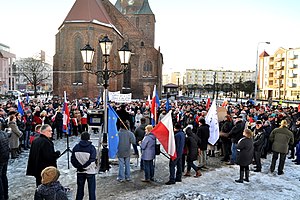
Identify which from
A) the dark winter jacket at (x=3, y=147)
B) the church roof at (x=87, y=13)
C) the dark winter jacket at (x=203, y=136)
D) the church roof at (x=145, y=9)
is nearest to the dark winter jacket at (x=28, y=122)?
the dark winter jacket at (x=3, y=147)

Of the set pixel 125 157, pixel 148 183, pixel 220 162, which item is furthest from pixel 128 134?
pixel 220 162

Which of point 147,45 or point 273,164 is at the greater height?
point 147,45

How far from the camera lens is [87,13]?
3922cm

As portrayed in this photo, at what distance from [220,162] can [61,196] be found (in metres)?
7.52

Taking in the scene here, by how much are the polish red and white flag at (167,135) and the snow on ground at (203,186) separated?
0.99 meters

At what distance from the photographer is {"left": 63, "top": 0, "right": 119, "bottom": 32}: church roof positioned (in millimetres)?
38625

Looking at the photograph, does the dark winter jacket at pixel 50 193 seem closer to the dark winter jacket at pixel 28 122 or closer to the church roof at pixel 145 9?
the dark winter jacket at pixel 28 122

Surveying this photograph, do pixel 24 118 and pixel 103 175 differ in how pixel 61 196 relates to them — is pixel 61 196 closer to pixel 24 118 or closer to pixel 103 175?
pixel 103 175

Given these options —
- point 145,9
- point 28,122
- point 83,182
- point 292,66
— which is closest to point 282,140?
point 83,182

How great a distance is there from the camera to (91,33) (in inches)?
1500

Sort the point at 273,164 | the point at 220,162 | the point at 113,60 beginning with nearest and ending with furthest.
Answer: the point at 273,164
the point at 220,162
the point at 113,60

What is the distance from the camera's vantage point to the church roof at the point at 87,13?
38.6 meters

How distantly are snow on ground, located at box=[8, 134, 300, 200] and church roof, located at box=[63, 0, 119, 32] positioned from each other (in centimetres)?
3238

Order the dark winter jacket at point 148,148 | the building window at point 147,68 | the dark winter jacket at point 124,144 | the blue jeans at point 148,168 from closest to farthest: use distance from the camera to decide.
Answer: the dark winter jacket at point 148,148
the blue jeans at point 148,168
the dark winter jacket at point 124,144
the building window at point 147,68
